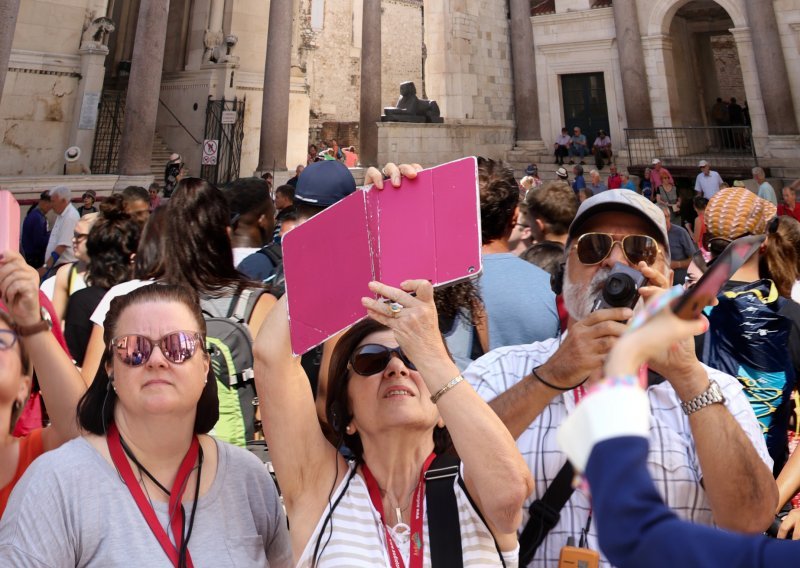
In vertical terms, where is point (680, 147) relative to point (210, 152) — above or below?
above

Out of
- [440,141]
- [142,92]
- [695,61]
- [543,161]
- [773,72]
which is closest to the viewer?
[142,92]

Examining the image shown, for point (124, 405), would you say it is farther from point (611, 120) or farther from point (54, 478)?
point (611, 120)

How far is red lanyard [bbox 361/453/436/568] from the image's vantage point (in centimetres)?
181

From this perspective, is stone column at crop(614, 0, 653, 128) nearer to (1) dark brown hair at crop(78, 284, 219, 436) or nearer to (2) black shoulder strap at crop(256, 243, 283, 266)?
(2) black shoulder strap at crop(256, 243, 283, 266)

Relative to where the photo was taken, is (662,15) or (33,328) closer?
(33,328)

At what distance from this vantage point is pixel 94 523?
173cm

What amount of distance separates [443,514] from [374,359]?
0.48 metres

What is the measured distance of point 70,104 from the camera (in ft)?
48.5

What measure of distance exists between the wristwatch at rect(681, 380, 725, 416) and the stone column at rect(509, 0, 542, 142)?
20887mm

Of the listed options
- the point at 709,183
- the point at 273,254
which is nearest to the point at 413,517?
the point at 273,254

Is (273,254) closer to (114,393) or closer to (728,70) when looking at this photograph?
(114,393)

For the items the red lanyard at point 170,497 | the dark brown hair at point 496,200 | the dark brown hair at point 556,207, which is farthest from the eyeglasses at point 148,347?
the dark brown hair at point 556,207

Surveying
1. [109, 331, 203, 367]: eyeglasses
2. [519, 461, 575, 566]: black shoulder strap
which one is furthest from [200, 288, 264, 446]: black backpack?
[519, 461, 575, 566]: black shoulder strap

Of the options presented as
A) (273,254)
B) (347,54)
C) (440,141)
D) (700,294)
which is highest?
(347,54)
